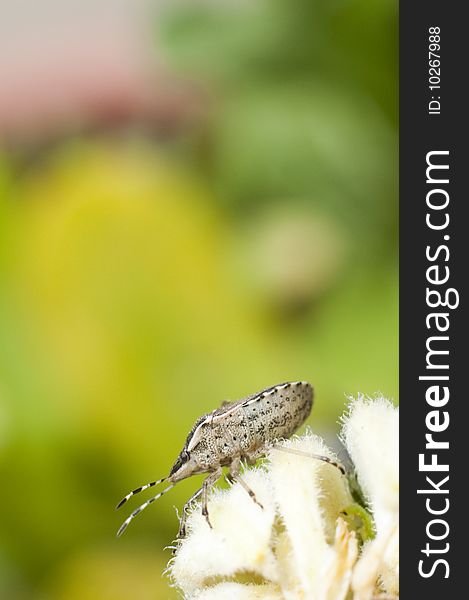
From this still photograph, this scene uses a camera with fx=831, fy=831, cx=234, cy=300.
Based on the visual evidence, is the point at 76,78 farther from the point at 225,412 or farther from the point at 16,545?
the point at 225,412

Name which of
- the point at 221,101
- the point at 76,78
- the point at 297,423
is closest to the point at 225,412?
the point at 297,423

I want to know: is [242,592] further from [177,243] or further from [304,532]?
[177,243]

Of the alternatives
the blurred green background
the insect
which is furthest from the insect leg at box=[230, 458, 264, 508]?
the blurred green background

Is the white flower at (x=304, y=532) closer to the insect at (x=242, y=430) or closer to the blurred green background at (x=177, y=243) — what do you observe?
the insect at (x=242, y=430)

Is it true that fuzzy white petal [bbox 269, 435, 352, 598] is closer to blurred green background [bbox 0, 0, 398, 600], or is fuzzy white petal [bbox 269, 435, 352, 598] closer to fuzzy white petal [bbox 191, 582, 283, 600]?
fuzzy white petal [bbox 191, 582, 283, 600]

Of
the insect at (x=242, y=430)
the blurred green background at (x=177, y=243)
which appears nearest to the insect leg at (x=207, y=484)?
the insect at (x=242, y=430)

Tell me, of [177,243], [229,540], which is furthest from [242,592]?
[177,243]

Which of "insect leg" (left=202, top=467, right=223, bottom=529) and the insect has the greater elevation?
the insect
